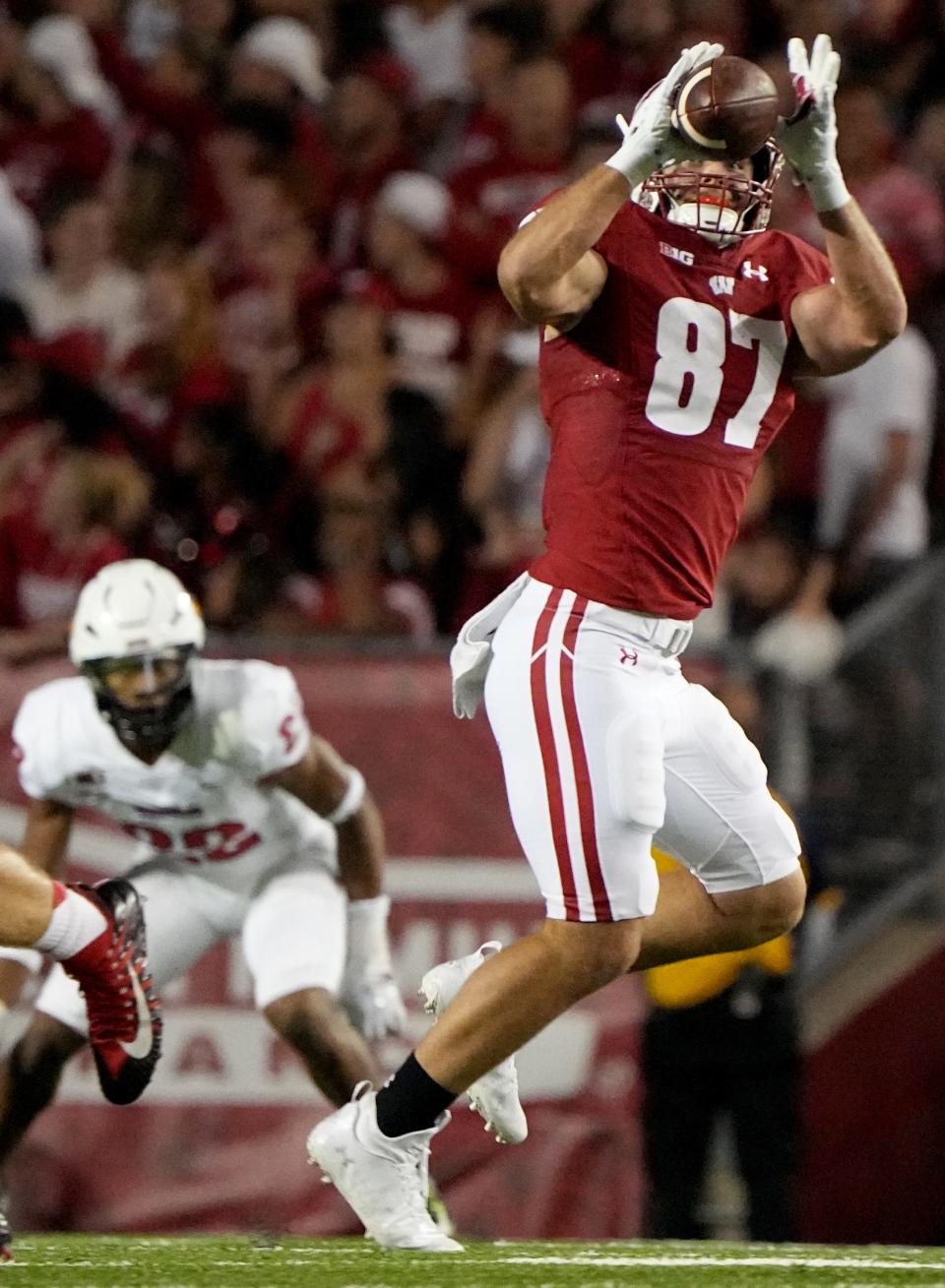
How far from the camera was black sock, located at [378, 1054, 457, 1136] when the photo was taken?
3725 mm

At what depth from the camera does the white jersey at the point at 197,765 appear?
17.0 ft

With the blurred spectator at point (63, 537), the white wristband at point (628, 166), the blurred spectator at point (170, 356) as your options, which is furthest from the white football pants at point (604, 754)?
the blurred spectator at point (170, 356)

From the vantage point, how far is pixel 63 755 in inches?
205

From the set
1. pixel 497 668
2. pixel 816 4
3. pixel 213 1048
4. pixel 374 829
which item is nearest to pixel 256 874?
pixel 374 829

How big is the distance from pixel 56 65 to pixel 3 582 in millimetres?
2546

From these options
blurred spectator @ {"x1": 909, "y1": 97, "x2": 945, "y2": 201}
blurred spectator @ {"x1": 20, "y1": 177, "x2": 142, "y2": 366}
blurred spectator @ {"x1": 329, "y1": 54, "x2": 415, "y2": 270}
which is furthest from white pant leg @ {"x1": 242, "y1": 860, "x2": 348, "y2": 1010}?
blurred spectator @ {"x1": 909, "y1": 97, "x2": 945, "y2": 201}

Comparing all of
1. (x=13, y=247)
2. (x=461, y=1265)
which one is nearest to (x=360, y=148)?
(x=13, y=247)

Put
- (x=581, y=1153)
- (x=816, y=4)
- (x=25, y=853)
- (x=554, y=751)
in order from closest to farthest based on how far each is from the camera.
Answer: (x=554, y=751), (x=25, y=853), (x=581, y=1153), (x=816, y=4)

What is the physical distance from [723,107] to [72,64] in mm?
5436

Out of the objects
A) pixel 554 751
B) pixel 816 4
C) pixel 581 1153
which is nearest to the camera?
pixel 554 751

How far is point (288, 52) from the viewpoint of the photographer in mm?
8477

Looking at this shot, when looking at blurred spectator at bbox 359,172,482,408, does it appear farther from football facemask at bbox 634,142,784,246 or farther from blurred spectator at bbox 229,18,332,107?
football facemask at bbox 634,142,784,246

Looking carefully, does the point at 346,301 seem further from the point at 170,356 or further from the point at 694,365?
the point at 694,365

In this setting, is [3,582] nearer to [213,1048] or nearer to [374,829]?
[213,1048]
